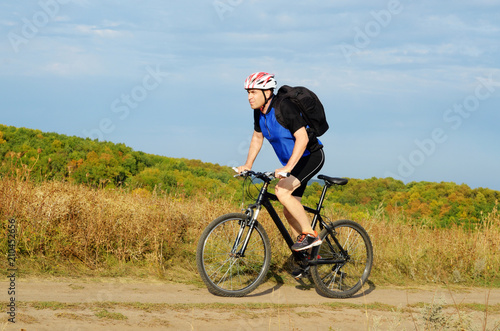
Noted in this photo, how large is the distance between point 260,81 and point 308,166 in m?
1.20

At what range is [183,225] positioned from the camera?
26.7 feet

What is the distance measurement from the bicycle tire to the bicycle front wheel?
759 mm

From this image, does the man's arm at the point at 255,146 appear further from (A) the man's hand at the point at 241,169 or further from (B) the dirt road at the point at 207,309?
(B) the dirt road at the point at 207,309

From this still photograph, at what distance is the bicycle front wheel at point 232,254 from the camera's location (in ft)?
19.5

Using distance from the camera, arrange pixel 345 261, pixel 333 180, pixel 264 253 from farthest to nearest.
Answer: pixel 345 261
pixel 333 180
pixel 264 253

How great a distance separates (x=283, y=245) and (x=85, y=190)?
3.23m

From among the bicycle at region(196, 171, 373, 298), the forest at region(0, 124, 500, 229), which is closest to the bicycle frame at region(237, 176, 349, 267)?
the bicycle at region(196, 171, 373, 298)

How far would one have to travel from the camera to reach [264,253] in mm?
6426

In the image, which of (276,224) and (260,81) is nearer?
(260,81)

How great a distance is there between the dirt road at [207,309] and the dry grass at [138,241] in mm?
561

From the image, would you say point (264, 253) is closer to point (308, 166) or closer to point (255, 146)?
point (308, 166)

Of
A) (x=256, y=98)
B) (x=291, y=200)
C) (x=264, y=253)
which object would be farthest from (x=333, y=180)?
(x=256, y=98)

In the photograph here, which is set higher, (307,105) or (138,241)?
(307,105)

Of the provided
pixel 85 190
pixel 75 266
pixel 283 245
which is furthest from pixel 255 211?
pixel 85 190
